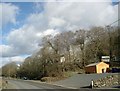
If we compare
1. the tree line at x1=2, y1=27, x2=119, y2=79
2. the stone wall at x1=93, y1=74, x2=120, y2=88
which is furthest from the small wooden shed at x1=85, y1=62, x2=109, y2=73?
the stone wall at x1=93, y1=74, x2=120, y2=88

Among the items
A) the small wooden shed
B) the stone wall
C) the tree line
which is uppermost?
the tree line

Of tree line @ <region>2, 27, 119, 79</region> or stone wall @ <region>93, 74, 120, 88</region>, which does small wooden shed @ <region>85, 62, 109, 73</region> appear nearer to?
tree line @ <region>2, 27, 119, 79</region>

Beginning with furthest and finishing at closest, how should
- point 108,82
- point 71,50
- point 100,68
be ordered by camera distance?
point 71,50 < point 100,68 < point 108,82

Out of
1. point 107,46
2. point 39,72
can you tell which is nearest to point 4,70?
point 39,72

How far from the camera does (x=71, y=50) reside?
309ft

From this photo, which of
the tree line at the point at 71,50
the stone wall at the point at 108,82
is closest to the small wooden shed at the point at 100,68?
the tree line at the point at 71,50

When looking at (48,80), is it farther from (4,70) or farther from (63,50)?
(4,70)

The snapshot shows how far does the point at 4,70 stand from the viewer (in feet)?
573

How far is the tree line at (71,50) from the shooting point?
284 ft

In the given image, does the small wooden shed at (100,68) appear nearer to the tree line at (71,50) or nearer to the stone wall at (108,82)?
the tree line at (71,50)

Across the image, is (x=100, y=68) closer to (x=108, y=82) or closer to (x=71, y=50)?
(x=71, y=50)

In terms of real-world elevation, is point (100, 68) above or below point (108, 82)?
above

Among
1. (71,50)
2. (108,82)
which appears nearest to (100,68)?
(71,50)

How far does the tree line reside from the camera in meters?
86.6
